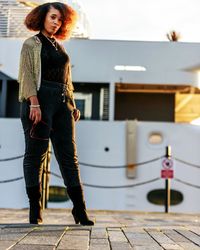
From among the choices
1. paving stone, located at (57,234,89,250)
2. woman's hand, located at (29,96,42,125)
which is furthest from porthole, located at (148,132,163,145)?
paving stone, located at (57,234,89,250)

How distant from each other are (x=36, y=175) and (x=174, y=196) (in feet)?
18.4

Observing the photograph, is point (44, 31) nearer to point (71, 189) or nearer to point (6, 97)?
point (71, 189)

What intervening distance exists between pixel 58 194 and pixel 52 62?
18.0ft

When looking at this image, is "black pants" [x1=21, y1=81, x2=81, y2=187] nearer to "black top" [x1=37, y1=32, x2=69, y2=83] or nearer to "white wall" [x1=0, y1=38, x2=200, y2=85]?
"black top" [x1=37, y1=32, x2=69, y2=83]

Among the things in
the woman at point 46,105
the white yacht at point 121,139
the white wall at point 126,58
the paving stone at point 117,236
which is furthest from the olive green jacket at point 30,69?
the white wall at point 126,58

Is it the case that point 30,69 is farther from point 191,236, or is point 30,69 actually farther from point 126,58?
point 126,58

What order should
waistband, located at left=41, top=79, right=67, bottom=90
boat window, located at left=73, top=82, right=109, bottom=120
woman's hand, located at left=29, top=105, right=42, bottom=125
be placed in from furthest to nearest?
1. boat window, located at left=73, top=82, right=109, bottom=120
2. waistband, located at left=41, top=79, right=67, bottom=90
3. woman's hand, located at left=29, top=105, right=42, bottom=125

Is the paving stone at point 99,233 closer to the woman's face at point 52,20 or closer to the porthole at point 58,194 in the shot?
the woman's face at point 52,20

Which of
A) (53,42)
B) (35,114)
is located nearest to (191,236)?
(35,114)

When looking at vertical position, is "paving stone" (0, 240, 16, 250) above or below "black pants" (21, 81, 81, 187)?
below

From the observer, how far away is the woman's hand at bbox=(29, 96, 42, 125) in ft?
7.20

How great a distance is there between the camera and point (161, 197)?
7566 millimetres

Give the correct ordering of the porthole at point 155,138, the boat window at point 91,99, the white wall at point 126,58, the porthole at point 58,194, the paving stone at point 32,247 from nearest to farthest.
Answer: the paving stone at point 32,247, the porthole at point 58,194, the porthole at point 155,138, the white wall at point 126,58, the boat window at point 91,99

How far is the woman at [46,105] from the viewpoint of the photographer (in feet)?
7.41
